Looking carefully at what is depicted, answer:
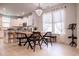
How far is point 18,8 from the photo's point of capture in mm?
3568

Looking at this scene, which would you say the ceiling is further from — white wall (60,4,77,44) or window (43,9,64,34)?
white wall (60,4,77,44)

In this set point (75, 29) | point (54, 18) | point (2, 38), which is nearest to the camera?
point (2, 38)

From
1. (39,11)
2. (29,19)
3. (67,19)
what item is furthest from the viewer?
Result: (67,19)

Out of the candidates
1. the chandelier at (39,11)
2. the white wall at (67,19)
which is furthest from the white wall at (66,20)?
the chandelier at (39,11)

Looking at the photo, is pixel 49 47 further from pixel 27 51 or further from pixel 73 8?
pixel 73 8

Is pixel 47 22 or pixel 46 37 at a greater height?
pixel 47 22

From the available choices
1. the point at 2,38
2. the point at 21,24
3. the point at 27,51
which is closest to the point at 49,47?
the point at 27,51

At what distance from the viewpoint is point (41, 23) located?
12.2ft

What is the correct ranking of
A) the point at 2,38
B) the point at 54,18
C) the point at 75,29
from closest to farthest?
1. the point at 2,38
2. the point at 54,18
3. the point at 75,29

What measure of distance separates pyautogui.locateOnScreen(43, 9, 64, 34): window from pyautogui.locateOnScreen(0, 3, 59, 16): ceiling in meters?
0.30

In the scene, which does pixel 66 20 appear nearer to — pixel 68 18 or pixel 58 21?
pixel 68 18

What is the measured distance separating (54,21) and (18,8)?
1012 mm

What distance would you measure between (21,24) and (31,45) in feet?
2.03

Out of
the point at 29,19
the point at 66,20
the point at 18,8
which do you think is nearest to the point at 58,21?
the point at 66,20
